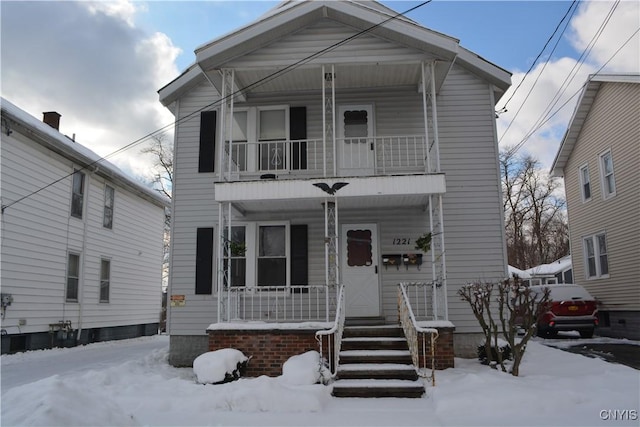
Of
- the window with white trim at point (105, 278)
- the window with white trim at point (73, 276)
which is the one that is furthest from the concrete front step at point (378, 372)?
the window with white trim at point (105, 278)

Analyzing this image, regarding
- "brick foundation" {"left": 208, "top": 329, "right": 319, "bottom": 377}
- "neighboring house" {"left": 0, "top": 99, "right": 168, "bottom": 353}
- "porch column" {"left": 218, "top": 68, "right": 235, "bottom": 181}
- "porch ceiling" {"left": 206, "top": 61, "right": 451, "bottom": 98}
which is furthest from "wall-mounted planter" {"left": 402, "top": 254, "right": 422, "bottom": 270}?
"neighboring house" {"left": 0, "top": 99, "right": 168, "bottom": 353}

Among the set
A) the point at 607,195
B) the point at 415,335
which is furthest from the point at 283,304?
the point at 607,195

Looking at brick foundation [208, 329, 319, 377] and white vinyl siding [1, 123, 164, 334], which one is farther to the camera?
Result: white vinyl siding [1, 123, 164, 334]

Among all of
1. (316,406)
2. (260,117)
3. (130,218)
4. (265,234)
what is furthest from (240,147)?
(130,218)

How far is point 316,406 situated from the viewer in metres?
6.71

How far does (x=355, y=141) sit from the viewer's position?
11867 mm

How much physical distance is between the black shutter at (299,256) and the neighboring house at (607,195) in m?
10.2

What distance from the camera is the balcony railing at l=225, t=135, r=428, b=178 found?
1151cm

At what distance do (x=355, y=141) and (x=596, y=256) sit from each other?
36.2 feet

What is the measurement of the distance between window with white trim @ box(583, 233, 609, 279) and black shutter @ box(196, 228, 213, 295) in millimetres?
13163

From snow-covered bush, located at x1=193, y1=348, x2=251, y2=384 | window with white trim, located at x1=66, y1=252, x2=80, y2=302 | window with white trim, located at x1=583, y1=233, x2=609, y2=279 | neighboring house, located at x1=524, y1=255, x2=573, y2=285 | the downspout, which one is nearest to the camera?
snow-covered bush, located at x1=193, y1=348, x2=251, y2=384

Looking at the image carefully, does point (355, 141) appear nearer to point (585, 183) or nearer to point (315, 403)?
point (315, 403)

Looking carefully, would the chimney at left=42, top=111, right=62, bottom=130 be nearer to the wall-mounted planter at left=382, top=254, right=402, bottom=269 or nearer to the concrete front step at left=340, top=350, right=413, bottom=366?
the wall-mounted planter at left=382, top=254, right=402, bottom=269

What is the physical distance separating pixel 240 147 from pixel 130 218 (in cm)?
931
